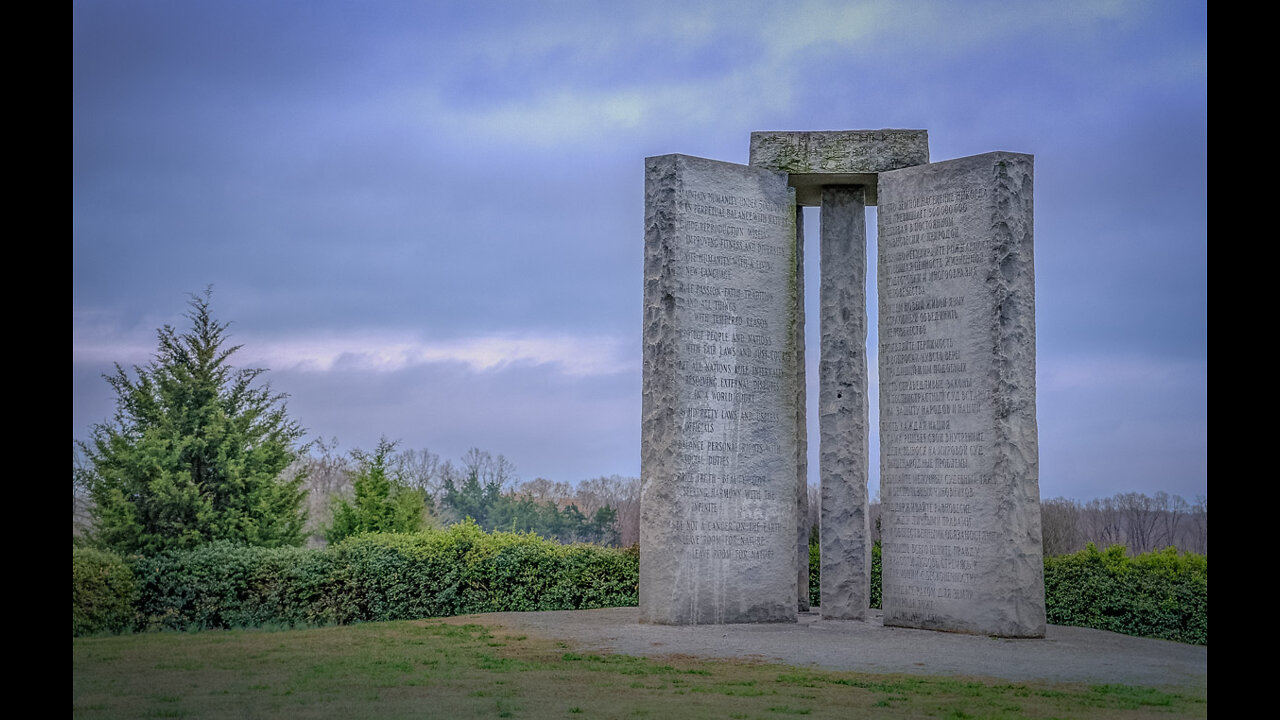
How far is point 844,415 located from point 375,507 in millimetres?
7137

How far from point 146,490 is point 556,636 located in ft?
23.4

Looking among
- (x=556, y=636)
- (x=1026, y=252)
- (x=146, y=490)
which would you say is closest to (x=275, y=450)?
(x=146, y=490)

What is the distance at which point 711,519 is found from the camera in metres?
11.0

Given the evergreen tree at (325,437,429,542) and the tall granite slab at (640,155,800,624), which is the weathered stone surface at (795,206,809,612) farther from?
the evergreen tree at (325,437,429,542)

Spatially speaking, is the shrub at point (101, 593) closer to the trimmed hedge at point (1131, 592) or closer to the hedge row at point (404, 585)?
the hedge row at point (404, 585)

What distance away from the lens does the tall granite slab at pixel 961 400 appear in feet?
34.3

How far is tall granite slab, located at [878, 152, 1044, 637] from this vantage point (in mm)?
10469

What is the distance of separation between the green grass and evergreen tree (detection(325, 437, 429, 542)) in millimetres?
5395

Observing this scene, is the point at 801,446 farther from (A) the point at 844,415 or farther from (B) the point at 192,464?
(B) the point at 192,464

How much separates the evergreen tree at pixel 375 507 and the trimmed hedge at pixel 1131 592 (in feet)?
28.2

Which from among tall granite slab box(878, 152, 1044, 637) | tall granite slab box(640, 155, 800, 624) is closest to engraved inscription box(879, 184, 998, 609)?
tall granite slab box(878, 152, 1044, 637)

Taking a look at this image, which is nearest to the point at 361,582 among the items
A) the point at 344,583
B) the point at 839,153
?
the point at 344,583

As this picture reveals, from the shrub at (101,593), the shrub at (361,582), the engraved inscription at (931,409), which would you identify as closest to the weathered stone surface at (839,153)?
the engraved inscription at (931,409)

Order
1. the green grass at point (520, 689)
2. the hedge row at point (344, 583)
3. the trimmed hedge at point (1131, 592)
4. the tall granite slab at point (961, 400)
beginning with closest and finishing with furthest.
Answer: the green grass at point (520, 689), the tall granite slab at point (961, 400), the trimmed hedge at point (1131, 592), the hedge row at point (344, 583)
